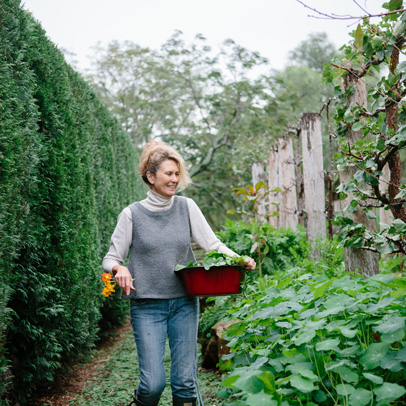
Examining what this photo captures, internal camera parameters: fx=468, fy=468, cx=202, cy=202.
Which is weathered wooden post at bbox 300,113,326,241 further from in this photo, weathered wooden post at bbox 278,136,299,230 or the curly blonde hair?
the curly blonde hair

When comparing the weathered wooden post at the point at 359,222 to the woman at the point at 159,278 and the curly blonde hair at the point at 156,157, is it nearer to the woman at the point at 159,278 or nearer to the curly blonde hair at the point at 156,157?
the woman at the point at 159,278

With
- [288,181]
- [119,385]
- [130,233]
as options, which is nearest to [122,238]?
[130,233]

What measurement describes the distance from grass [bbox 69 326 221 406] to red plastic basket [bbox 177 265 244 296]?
4.91 feet

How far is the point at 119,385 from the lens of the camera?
14.3ft

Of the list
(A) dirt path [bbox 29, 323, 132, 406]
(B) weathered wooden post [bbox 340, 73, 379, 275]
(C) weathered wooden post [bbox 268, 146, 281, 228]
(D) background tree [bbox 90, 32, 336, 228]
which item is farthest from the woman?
(D) background tree [bbox 90, 32, 336, 228]

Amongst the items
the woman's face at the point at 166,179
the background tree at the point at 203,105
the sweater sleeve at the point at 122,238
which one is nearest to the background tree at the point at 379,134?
the woman's face at the point at 166,179

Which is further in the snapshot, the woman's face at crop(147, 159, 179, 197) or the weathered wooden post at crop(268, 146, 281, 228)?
the weathered wooden post at crop(268, 146, 281, 228)

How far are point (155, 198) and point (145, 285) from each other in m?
0.55

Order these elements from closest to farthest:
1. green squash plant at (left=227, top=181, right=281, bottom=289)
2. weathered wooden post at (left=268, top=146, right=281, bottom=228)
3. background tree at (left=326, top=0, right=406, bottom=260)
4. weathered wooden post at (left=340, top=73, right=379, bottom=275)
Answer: background tree at (left=326, top=0, right=406, bottom=260) < weathered wooden post at (left=340, top=73, right=379, bottom=275) < green squash plant at (left=227, top=181, right=281, bottom=289) < weathered wooden post at (left=268, top=146, right=281, bottom=228)

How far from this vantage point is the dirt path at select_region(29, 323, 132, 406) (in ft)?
12.9

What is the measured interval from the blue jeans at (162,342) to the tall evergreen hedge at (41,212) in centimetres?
86

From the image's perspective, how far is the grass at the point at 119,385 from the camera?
3896 mm

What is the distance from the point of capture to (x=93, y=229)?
5.07m

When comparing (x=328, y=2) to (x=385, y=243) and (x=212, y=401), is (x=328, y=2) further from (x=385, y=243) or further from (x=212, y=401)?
(x=212, y=401)
